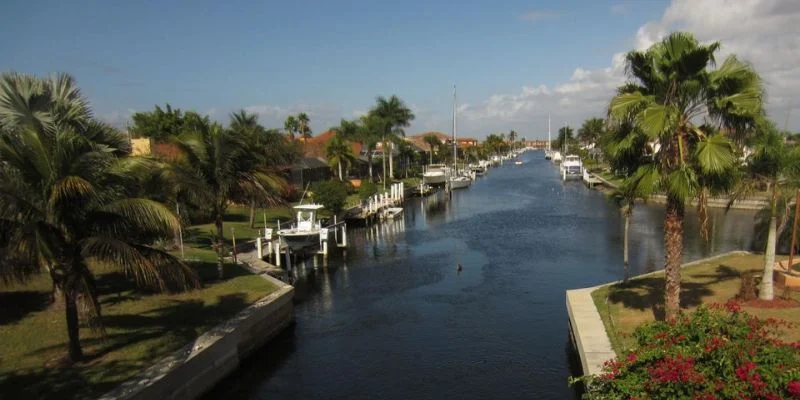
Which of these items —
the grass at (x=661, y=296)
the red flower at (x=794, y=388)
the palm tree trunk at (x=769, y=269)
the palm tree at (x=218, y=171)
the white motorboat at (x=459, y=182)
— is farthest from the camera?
the white motorboat at (x=459, y=182)

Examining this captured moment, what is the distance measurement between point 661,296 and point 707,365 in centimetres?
1153

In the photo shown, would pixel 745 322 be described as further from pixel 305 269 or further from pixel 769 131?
pixel 305 269

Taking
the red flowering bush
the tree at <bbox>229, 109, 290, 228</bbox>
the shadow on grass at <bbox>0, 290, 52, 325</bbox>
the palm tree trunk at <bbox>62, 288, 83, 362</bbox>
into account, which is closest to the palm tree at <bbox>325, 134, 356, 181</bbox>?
the tree at <bbox>229, 109, 290, 228</bbox>

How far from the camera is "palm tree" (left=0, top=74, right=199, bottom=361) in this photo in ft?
36.0

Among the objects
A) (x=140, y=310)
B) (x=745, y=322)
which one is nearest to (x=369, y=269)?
(x=140, y=310)

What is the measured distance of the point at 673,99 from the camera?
43.5ft

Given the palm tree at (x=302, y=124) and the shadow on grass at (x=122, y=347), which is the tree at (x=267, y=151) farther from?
the palm tree at (x=302, y=124)

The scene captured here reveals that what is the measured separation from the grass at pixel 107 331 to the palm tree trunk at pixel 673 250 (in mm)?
12675

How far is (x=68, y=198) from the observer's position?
11578mm

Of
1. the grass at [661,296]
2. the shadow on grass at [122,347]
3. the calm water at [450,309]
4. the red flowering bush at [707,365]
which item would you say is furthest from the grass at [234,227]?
the red flowering bush at [707,365]

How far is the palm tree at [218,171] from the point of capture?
22.7m

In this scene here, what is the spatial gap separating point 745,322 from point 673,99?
6.65 meters

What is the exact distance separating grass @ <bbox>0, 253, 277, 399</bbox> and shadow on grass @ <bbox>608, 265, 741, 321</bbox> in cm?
1249

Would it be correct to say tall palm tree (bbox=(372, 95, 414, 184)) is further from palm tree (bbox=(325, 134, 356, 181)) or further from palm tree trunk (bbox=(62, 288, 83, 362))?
palm tree trunk (bbox=(62, 288, 83, 362))
